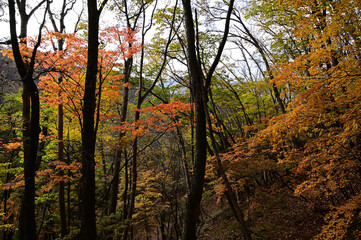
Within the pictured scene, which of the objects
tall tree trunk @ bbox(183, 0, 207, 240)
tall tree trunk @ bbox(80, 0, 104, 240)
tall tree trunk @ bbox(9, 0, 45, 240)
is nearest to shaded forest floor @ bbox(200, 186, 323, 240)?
tall tree trunk @ bbox(183, 0, 207, 240)

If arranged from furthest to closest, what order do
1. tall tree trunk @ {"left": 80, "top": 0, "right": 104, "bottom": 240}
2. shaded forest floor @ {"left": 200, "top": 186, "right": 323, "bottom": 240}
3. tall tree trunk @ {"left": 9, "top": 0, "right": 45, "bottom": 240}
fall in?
shaded forest floor @ {"left": 200, "top": 186, "right": 323, "bottom": 240} → tall tree trunk @ {"left": 9, "top": 0, "right": 45, "bottom": 240} → tall tree trunk @ {"left": 80, "top": 0, "right": 104, "bottom": 240}

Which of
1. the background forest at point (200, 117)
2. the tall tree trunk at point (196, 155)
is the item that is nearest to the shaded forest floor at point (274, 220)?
the background forest at point (200, 117)

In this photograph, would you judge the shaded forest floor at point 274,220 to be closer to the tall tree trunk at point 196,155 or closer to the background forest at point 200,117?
the background forest at point 200,117

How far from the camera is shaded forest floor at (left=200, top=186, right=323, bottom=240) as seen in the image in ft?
26.0

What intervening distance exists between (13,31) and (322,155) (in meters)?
8.15

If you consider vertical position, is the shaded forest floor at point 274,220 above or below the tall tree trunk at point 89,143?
below

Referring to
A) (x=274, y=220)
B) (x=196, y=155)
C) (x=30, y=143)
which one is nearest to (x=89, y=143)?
(x=30, y=143)

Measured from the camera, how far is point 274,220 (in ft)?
30.7

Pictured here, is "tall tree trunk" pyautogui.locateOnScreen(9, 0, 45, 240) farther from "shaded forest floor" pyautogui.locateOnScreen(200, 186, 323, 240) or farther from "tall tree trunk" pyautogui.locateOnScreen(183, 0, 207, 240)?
"shaded forest floor" pyautogui.locateOnScreen(200, 186, 323, 240)

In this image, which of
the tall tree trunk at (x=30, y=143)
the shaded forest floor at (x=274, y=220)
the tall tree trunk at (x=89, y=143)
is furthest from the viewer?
the shaded forest floor at (x=274, y=220)

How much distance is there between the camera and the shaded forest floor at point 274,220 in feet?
26.0

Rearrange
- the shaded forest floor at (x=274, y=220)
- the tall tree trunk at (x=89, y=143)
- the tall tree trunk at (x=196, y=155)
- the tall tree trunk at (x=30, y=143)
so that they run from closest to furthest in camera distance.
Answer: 1. the tall tree trunk at (x=196, y=155)
2. the tall tree trunk at (x=89, y=143)
3. the tall tree trunk at (x=30, y=143)
4. the shaded forest floor at (x=274, y=220)

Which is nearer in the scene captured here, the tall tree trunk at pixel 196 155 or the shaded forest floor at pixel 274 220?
the tall tree trunk at pixel 196 155

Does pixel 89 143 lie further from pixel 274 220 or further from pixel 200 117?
pixel 274 220
